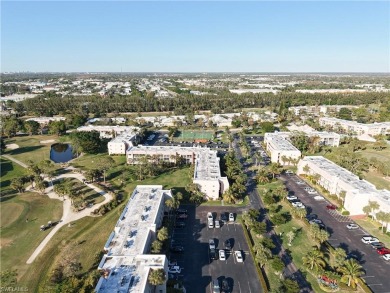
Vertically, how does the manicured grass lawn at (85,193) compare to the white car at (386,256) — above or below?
above

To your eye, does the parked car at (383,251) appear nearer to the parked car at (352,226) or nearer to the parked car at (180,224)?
the parked car at (352,226)

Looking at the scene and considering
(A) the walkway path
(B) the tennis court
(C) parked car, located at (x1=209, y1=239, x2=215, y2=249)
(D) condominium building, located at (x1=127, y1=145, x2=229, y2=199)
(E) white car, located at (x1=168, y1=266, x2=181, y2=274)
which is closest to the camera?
(E) white car, located at (x1=168, y1=266, x2=181, y2=274)

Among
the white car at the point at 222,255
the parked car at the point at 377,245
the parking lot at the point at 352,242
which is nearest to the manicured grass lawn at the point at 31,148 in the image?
the white car at the point at 222,255

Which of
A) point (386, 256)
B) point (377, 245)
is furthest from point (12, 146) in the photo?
point (386, 256)

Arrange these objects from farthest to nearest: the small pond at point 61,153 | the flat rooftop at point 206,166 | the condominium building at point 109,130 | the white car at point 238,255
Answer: the condominium building at point 109,130
the small pond at point 61,153
the flat rooftop at point 206,166
the white car at point 238,255

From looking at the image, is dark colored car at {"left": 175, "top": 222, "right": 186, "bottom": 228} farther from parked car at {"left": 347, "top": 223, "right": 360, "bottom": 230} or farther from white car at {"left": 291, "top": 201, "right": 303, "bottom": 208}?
parked car at {"left": 347, "top": 223, "right": 360, "bottom": 230}

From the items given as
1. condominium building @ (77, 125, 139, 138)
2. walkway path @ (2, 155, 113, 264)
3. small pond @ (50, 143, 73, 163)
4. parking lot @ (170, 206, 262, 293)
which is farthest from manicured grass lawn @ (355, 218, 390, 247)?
condominium building @ (77, 125, 139, 138)

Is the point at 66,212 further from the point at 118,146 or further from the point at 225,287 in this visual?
the point at 118,146
